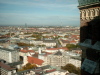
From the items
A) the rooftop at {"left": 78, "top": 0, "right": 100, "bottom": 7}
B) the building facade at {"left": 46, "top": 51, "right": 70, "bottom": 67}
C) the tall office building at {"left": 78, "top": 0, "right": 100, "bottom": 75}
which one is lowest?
the building facade at {"left": 46, "top": 51, "right": 70, "bottom": 67}

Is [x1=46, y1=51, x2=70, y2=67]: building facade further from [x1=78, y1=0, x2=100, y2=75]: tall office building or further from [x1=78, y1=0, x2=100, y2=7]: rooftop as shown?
[x1=78, y1=0, x2=100, y2=7]: rooftop

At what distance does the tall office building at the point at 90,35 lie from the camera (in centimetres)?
514

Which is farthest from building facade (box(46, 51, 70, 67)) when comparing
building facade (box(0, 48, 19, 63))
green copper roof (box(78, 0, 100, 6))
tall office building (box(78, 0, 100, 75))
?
green copper roof (box(78, 0, 100, 6))

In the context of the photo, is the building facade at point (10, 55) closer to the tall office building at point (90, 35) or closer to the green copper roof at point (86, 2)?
the tall office building at point (90, 35)

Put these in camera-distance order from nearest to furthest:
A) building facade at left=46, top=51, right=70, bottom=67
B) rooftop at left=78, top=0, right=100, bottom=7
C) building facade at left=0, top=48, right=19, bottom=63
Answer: rooftop at left=78, top=0, right=100, bottom=7
building facade at left=46, top=51, right=70, bottom=67
building facade at left=0, top=48, right=19, bottom=63

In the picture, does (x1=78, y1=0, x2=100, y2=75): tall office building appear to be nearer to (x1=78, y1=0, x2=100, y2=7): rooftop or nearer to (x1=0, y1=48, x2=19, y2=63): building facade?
(x1=78, y1=0, x2=100, y2=7): rooftop

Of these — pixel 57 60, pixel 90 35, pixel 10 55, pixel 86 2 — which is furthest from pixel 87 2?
pixel 10 55

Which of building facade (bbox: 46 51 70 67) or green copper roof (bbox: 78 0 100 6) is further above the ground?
green copper roof (bbox: 78 0 100 6)

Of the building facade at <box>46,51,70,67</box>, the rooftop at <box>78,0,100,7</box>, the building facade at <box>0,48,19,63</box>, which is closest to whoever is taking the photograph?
the rooftop at <box>78,0,100,7</box>

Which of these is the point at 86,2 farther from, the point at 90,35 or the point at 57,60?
the point at 57,60

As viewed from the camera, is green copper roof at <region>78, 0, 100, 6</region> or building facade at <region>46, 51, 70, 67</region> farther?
building facade at <region>46, 51, 70, 67</region>

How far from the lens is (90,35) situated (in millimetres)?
5633

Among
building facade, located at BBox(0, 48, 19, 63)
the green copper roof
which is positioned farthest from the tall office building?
building facade, located at BBox(0, 48, 19, 63)

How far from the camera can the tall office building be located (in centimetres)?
514
